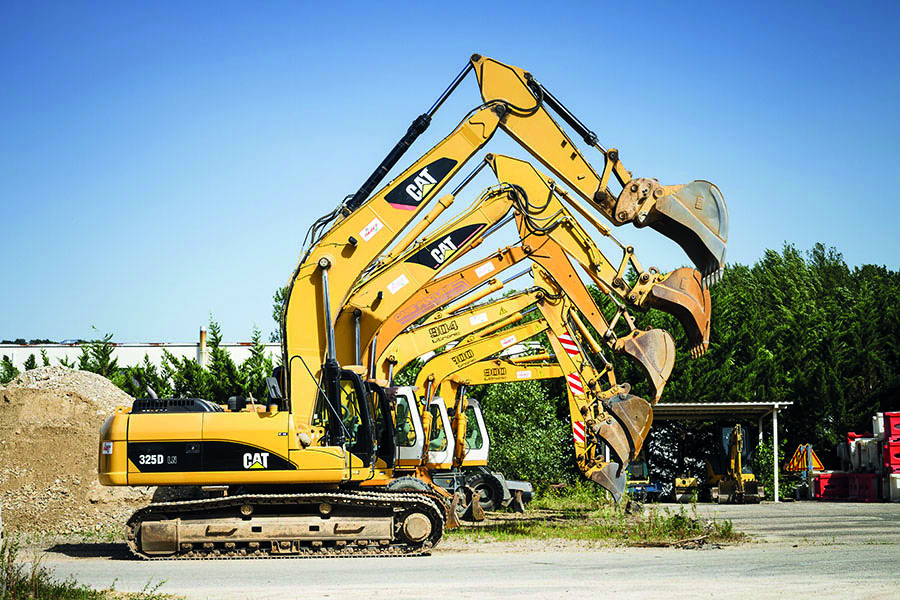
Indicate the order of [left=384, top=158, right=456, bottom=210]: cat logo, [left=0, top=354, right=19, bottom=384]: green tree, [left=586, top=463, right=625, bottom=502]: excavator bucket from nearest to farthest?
[left=384, top=158, right=456, bottom=210]: cat logo, [left=586, top=463, right=625, bottom=502]: excavator bucket, [left=0, top=354, right=19, bottom=384]: green tree

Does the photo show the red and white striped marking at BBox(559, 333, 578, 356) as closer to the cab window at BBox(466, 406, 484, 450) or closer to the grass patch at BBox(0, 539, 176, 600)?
the cab window at BBox(466, 406, 484, 450)

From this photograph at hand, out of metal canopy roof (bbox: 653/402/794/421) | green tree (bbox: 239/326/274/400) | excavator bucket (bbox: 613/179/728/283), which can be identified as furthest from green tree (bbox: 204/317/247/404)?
excavator bucket (bbox: 613/179/728/283)

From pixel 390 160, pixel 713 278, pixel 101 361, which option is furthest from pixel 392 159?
pixel 101 361

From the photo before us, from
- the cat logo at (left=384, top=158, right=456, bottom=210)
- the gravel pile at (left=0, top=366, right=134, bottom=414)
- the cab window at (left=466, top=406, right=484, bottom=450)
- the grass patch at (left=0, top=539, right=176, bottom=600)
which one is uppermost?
the cat logo at (left=384, top=158, right=456, bottom=210)

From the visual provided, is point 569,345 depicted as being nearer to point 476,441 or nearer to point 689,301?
point 476,441

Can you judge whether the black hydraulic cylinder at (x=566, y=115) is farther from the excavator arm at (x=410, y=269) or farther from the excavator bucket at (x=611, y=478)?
the excavator bucket at (x=611, y=478)

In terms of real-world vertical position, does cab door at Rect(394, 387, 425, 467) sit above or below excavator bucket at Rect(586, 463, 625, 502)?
above

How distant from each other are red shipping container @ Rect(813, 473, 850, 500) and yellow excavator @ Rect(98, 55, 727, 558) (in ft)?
63.6

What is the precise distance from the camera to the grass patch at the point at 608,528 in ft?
51.9

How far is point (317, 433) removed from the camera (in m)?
14.3

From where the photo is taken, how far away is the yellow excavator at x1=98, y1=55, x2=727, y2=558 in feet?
45.5

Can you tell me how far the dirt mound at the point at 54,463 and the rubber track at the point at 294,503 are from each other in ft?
17.2

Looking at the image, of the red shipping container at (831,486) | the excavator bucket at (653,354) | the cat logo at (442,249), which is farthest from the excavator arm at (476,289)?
the red shipping container at (831,486)

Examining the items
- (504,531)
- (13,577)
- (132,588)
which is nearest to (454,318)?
(504,531)
